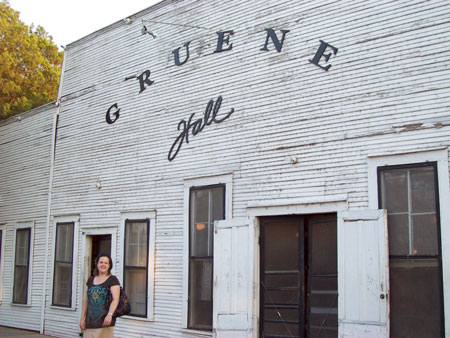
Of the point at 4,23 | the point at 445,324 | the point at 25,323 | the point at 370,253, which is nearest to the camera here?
the point at 445,324

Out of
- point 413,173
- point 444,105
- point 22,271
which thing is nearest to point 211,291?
point 413,173

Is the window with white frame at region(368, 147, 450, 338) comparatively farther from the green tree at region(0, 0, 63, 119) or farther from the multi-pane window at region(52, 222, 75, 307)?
the green tree at region(0, 0, 63, 119)

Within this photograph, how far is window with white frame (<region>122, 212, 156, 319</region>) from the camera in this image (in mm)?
11344

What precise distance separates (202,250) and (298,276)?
6.80 feet

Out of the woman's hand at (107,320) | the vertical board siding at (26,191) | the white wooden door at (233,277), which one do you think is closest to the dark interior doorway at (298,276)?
the white wooden door at (233,277)

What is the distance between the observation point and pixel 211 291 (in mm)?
10258

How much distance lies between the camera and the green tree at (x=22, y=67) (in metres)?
24.0

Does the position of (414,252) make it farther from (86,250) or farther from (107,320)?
(86,250)

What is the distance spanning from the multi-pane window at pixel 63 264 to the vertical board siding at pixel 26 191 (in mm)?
561

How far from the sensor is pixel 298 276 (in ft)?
29.7

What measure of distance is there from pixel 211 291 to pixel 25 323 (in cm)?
650

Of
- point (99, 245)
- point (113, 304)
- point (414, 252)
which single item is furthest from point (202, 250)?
point (414, 252)

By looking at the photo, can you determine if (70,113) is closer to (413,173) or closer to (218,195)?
(218,195)

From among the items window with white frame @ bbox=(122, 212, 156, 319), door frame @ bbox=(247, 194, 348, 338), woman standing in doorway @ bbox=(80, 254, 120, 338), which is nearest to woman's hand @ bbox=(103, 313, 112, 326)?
woman standing in doorway @ bbox=(80, 254, 120, 338)
